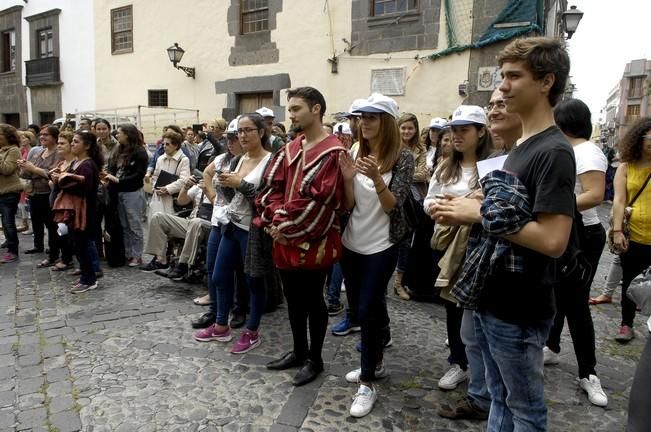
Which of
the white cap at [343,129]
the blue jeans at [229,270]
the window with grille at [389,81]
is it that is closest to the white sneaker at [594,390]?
the blue jeans at [229,270]

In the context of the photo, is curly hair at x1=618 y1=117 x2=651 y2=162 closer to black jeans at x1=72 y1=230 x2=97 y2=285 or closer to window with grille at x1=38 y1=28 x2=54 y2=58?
black jeans at x1=72 y1=230 x2=97 y2=285

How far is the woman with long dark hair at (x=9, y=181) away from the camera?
6.10 metres

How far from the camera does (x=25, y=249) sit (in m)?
6.96

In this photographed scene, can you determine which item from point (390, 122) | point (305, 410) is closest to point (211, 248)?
point (305, 410)

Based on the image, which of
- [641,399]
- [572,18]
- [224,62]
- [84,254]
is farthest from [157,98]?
[641,399]

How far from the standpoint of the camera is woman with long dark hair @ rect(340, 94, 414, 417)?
2.84 meters

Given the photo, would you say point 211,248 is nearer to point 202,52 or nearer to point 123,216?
point 123,216

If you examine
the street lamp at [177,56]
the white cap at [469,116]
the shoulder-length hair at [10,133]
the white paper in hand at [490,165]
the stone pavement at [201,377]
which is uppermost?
the street lamp at [177,56]

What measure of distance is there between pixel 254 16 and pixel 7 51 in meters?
13.4

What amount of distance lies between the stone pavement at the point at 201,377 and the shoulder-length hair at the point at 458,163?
4.59 ft

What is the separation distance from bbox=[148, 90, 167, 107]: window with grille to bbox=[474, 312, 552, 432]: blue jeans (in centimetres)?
1380

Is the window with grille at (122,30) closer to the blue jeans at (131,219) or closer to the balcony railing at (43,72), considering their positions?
the balcony railing at (43,72)

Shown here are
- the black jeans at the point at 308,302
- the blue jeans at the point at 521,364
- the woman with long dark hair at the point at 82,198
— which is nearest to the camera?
the blue jeans at the point at 521,364

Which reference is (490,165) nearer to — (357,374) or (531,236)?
(531,236)
